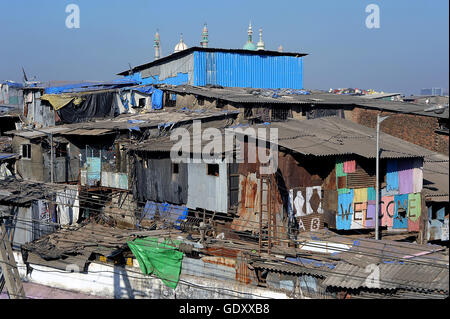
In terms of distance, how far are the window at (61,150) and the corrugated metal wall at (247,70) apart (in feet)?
30.6

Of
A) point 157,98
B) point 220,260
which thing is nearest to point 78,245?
point 220,260

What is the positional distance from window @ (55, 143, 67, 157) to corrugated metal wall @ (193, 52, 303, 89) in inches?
367

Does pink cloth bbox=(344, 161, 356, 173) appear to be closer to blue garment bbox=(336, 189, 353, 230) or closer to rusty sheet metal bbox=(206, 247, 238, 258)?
blue garment bbox=(336, 189, 353, 230)

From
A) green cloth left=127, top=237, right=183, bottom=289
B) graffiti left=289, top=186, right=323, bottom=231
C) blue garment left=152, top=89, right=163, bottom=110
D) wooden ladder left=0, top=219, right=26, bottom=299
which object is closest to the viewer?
wooden ladder left=0, top=219, right=26, bottom=299

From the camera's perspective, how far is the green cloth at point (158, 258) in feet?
60.8

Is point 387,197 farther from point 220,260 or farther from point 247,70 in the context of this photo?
point 247,70

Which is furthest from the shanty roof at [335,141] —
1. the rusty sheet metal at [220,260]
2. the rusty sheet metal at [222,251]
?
the rusty sheet metal at [220,260]

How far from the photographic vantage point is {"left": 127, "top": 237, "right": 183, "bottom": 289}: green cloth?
18547 millimetres

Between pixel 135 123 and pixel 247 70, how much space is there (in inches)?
448

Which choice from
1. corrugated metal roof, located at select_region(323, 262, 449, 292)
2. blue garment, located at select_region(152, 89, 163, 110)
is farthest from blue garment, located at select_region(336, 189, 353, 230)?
blue garment, located at select_region(152, 89, 163, 110)

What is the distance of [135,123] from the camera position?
25.7m

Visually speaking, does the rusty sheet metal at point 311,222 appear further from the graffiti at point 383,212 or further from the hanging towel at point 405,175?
the hanging towel at point 405,175

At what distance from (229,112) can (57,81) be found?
16.7 meters
